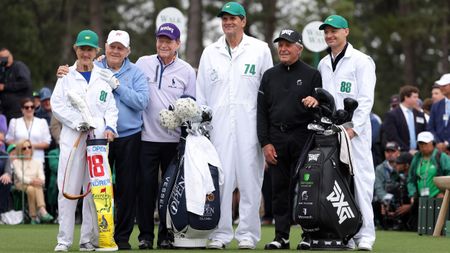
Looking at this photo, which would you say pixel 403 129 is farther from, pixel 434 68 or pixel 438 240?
pixel 434 68

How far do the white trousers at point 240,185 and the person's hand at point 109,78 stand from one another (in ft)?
4.13

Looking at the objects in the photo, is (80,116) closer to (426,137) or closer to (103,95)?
(103,95)

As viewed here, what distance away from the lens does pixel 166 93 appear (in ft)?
36.6

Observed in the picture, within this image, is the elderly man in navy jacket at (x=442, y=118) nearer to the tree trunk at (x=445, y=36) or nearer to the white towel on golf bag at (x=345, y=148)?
the white towel on golf bag at (x=345, y=148)

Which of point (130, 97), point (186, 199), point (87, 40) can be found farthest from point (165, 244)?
point (87, 40)

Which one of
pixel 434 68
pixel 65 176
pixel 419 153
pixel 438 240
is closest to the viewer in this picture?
pixel 65 176

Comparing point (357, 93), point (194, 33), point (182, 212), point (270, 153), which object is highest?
point (194, 33)

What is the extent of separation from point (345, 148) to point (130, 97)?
217 cm

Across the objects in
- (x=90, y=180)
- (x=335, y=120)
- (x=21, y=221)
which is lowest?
(x=21, y=221)

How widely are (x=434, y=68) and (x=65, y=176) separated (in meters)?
41.1

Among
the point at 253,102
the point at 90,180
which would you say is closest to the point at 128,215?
the point at 90,180

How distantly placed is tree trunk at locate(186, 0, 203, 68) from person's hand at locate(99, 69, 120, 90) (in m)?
19.6

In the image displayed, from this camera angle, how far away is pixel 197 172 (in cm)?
1066

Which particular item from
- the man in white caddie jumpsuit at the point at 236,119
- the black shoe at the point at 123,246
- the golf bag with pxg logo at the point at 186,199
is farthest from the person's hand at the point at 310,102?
the black shoe at the point at 123,246
